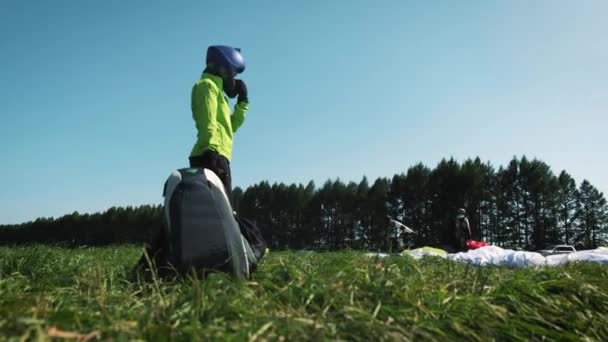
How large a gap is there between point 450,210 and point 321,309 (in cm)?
5276

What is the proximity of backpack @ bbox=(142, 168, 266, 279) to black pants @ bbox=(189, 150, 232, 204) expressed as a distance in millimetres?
1394

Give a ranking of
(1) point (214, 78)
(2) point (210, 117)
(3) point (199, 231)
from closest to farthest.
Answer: (3) point (199, 231) → (2) point (210, 117) → (1) point (214, 78)

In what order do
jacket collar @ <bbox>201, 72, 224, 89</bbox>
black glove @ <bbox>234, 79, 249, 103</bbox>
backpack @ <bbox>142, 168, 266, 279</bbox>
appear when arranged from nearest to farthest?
1. backpack @ <bbox>142, 168, 266, 279</bbox>
2. jacket collar @ <bbox>201, 72, 224, 89</bbox>
3. black glove @ <bbox>234, 79, 249, 103</bbox>

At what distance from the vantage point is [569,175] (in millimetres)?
56938

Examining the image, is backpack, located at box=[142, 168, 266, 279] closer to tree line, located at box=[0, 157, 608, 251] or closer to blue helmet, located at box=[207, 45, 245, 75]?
blue helmet, located at box=[207, 45, 245, 75]

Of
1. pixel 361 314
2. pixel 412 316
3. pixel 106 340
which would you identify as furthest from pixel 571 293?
pixel 106 340

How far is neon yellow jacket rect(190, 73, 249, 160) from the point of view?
15.4 ft

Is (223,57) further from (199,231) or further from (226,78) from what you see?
(199,231)

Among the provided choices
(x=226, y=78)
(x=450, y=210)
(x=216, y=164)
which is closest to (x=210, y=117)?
(x=216, y=164)

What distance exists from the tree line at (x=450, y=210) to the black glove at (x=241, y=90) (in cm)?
4198

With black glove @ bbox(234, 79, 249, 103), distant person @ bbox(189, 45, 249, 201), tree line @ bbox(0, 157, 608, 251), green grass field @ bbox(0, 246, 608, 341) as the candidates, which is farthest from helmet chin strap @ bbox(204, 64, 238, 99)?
tree line @ bbox(0, 157, 608, 251)

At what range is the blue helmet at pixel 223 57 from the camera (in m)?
5.20

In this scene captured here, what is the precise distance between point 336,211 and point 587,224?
30716mm

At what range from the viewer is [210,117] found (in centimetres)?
471
